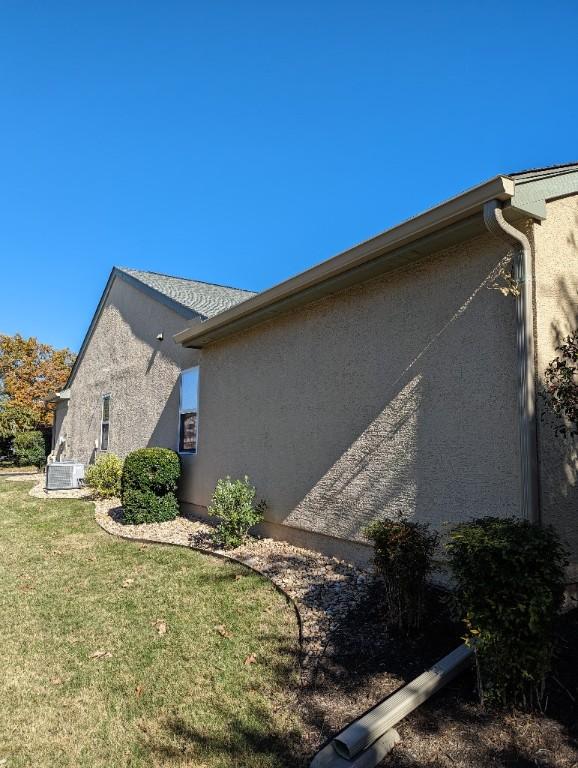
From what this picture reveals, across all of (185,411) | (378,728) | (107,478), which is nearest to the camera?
(378,728)

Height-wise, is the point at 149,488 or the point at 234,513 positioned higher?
the point at 149,488

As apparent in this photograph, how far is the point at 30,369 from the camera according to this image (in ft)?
102

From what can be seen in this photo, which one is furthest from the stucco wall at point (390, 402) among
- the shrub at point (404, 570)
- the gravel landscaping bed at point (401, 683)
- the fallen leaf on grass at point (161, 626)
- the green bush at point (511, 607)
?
the fallen leaf on grass at point (161, 626)

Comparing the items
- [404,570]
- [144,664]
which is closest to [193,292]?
[144,664]

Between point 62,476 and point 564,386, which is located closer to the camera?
point 564,386

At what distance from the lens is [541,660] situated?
9.84 ft

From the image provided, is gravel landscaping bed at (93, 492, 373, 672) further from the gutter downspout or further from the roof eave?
the roof eave

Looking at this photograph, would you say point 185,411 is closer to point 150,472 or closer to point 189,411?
point 189,411

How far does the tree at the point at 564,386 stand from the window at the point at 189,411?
722 cm

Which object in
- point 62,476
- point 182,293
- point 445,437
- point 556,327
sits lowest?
point 62,476

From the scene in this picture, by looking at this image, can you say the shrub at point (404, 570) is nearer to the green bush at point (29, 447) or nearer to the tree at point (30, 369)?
the green bush at point (29, 447)

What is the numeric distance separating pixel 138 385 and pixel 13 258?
10.2m

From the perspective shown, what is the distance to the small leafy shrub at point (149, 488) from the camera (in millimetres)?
9383

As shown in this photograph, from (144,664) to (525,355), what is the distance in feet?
13.8
